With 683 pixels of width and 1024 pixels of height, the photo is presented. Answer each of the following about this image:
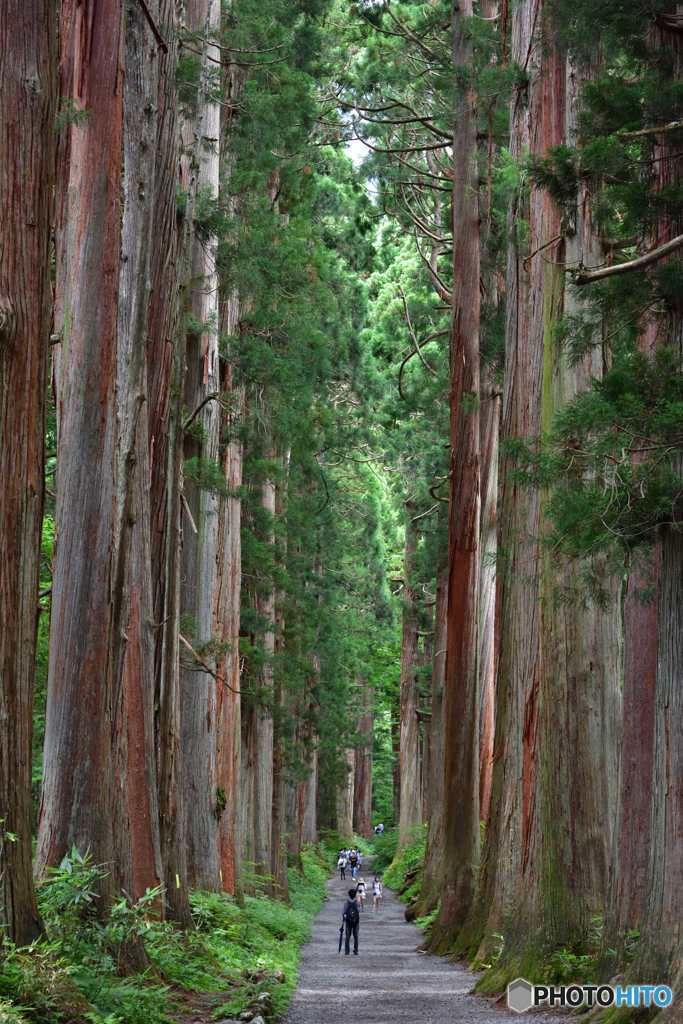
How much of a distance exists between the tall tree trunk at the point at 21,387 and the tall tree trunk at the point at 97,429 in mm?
2424

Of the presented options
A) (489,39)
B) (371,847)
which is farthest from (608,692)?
(371,847)

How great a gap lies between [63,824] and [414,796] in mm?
32763

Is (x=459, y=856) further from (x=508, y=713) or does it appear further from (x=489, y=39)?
(x=489, y=39)

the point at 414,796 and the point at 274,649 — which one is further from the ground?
the point at 274,649

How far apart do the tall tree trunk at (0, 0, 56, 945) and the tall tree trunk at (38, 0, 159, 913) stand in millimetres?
2424

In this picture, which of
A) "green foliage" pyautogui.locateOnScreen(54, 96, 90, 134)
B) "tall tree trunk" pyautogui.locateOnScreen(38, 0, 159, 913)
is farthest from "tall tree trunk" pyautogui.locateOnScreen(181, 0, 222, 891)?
"green foliage" pyautogui.locateOnScreen(54, 96, 90, 134)

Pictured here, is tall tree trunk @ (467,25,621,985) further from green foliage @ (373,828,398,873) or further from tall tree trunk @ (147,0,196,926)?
green foliage @ (373,828,398,873)

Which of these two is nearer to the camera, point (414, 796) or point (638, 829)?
point (638, 829)

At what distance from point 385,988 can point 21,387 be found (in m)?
9.43

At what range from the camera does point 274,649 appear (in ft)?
96.1

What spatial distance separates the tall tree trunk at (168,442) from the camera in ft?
40.6

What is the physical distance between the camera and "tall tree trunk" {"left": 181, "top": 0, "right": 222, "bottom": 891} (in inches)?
661

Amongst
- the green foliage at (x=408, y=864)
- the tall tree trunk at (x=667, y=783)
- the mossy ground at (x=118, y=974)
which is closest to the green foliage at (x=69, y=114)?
the tall tree trunk at (x=667, y=783)

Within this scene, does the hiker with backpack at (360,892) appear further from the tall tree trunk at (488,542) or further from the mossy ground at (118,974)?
the mossy ground at (118,974)
